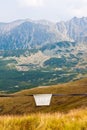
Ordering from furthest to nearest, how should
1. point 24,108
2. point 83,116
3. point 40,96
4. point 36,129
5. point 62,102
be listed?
1. point 24,108
2. point 62,102
3. point 40,96
4. point 83,116
5. point 36,129

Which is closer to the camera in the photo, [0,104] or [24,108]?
[24,108]

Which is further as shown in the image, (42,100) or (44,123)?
(42,100)

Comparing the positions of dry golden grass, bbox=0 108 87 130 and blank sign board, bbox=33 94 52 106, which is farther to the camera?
blank sign board, bbox=33 94 52 106

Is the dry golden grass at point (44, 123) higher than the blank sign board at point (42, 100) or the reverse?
the reverse

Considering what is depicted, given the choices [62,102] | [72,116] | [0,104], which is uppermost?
[72,116]

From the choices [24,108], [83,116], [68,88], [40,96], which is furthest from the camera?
[68,88]

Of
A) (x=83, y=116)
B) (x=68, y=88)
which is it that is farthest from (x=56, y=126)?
(x=68, y=88)

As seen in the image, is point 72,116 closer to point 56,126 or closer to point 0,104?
point 56,126

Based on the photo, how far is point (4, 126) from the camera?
27.0 ft

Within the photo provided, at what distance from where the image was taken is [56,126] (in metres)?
8.27

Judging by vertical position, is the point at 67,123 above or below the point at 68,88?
above

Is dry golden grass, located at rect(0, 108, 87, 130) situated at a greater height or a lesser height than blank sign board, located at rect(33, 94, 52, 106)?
lesser

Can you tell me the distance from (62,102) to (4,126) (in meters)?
105

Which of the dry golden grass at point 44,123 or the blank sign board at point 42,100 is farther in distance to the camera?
the blank sign board at point 42,100
